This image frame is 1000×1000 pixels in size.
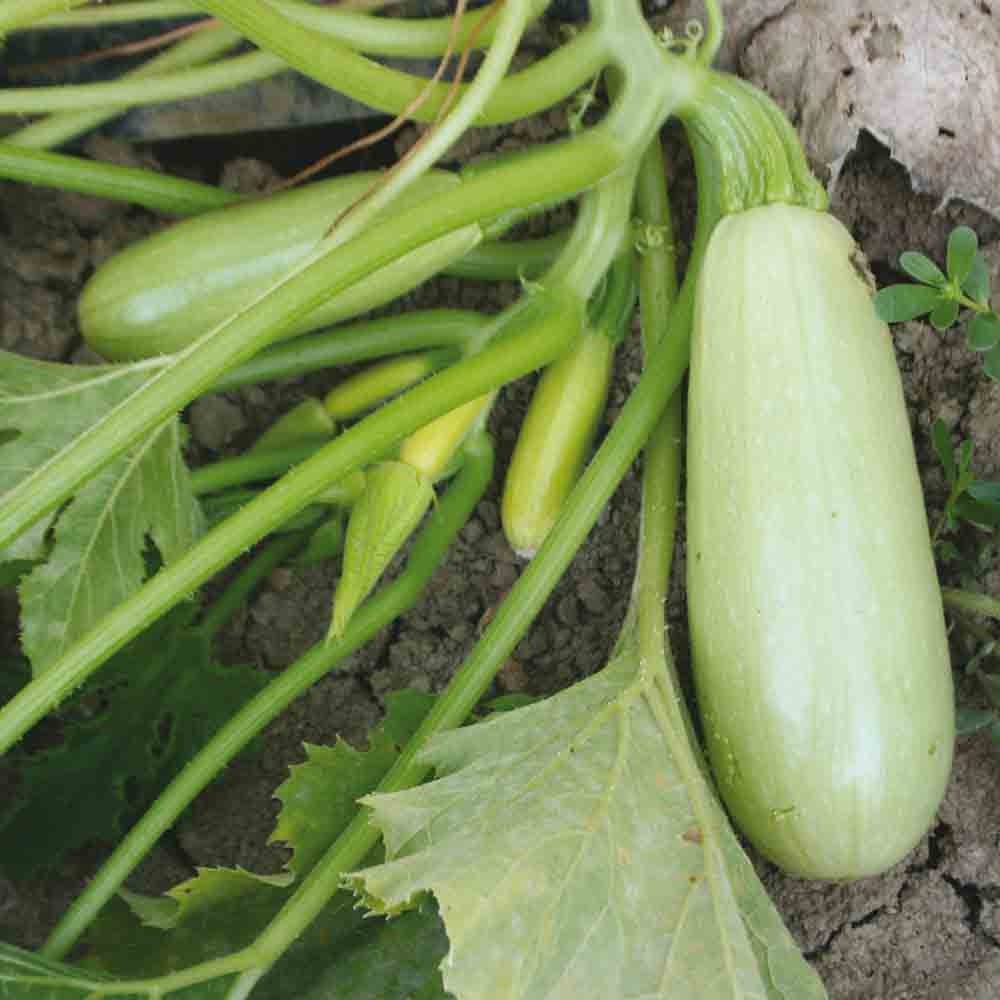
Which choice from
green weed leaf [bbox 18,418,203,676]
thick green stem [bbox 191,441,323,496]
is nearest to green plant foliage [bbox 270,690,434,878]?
green weed leaf [bbox 18,418,203,676]

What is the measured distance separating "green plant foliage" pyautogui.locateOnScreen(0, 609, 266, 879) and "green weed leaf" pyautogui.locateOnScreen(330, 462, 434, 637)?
0.34 meters

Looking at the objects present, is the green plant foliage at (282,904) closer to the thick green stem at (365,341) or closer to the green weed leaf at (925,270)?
the thick green stem at (365,341)

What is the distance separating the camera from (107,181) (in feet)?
5.34

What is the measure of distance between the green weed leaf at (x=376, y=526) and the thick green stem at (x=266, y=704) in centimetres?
10

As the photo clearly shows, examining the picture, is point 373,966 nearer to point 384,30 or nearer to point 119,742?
point 119,742

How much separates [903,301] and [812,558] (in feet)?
0.98

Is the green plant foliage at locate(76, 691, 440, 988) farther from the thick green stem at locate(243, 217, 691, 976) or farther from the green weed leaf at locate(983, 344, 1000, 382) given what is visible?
the green weed leaf at locate(983, 344, 1000, 382)

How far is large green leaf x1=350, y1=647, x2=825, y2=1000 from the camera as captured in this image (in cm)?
116

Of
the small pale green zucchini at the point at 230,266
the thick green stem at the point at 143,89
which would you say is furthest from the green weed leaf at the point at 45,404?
the thick green stem at the point at 143,89

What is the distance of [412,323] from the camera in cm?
176

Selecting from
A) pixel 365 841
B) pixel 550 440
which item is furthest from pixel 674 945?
pixel 550 440

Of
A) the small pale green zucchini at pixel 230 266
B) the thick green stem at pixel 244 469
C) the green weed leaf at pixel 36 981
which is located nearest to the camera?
the green weed leaf at pixel 36 981

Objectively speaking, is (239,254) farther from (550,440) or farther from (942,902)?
(942,902)

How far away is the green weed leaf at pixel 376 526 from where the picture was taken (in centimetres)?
143
